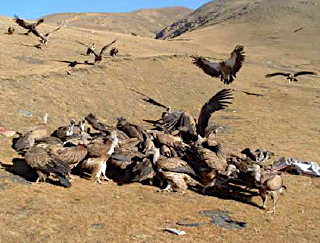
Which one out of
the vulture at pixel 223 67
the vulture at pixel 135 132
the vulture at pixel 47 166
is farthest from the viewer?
the vulture at pixel 223 67

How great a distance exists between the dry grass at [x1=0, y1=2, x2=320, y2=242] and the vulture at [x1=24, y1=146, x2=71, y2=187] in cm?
22

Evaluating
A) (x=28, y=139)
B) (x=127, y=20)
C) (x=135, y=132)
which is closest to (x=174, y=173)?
(x=135, y=132)

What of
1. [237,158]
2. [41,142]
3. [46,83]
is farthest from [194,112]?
[41,142]

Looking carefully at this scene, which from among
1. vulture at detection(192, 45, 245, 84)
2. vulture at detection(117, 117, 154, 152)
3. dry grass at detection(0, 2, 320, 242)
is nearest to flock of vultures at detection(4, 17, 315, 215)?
vulture at detection(117, 117, 154, 152)

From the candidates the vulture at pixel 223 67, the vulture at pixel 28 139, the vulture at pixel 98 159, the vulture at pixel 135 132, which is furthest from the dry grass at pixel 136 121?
the vulture at pixel 135 132

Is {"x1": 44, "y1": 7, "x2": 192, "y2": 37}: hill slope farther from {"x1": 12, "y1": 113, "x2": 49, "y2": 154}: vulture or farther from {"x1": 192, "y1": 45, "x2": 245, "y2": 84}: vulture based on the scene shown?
{"x1": 12, "y1": 113, "x2": 49, "y2": 154}: vulture

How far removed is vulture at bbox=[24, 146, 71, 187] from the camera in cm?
931

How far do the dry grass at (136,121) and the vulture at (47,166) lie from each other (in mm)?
221

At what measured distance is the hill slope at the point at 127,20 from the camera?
109506 millimetres

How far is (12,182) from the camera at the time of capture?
30.7ft

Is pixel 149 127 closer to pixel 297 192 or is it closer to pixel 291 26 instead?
pixel 297 192

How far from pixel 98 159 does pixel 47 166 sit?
1365mm

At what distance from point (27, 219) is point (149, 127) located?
8.56 metres

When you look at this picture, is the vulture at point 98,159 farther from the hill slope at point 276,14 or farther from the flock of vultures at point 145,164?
the hill slope at point 276,14
